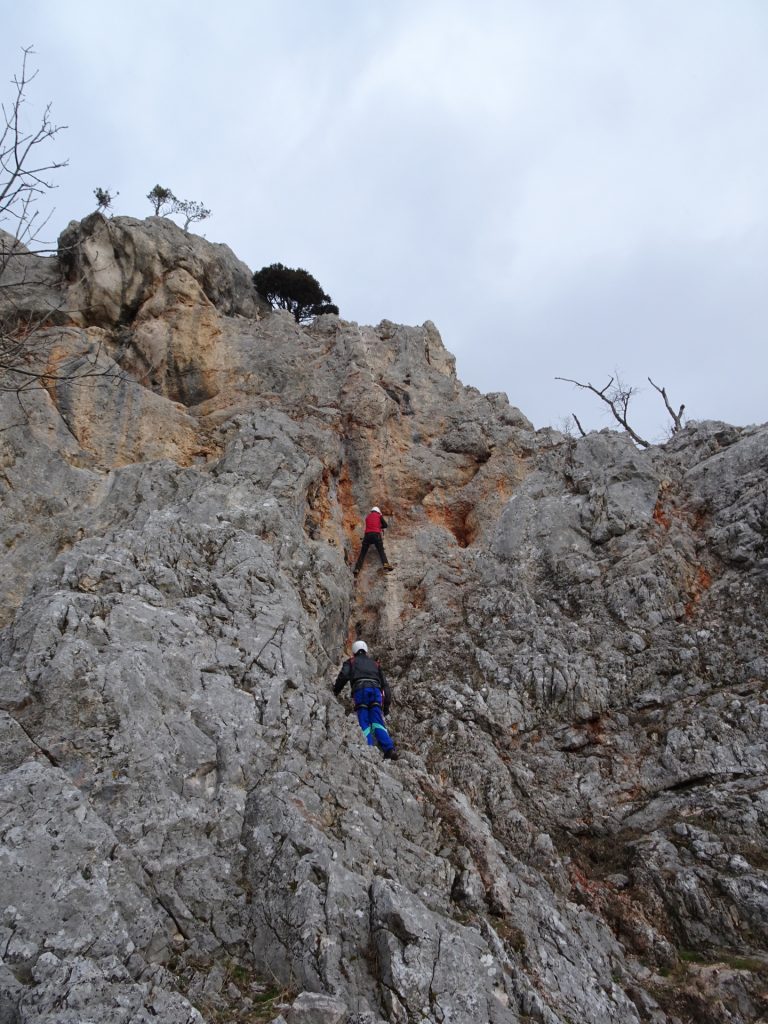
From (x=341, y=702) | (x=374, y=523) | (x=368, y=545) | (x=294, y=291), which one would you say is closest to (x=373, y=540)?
(x=368, y=545)

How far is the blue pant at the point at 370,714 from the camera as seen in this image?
13250mm

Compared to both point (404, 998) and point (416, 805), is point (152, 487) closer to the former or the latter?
point (416, 805)

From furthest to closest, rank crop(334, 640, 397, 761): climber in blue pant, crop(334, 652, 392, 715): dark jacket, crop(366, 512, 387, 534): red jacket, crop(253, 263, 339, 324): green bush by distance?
crop(253, 263, 339, 324): green bush → crop(366, 512, 387, 534): red jacket → crop(334, 652, 392, 715): dark jacket → crop(334, 640, 397, 761): climber in blue pant

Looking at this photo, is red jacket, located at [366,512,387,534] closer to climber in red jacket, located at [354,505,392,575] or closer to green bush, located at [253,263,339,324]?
climber in red jacket, located at [354,505,392,575]

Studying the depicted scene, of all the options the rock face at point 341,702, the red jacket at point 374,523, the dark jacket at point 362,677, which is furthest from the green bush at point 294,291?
the dark jacket at point 362,677

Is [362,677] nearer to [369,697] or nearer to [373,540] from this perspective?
[369,697]

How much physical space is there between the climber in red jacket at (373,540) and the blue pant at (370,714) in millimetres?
5603

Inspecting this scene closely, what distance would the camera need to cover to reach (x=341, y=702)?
1507cm

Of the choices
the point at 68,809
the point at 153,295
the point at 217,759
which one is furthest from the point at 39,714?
the point at 153,295

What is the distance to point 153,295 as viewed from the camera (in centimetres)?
2350

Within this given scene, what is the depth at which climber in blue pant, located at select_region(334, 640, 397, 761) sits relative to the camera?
13.2m

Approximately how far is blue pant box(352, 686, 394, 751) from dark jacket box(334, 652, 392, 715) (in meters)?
0.12

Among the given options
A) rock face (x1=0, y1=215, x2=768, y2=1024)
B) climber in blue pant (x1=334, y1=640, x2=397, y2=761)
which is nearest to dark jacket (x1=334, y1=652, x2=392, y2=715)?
climber in blue pant (x1=334, y1=640, x2=397, y2=761)

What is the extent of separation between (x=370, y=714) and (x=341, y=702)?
1.61 m
